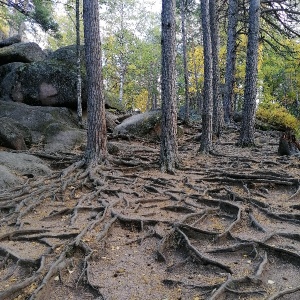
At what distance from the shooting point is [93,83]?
26.9 feet

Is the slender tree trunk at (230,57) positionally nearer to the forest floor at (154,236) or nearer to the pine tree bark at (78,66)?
the pine tree bark at (78,66)

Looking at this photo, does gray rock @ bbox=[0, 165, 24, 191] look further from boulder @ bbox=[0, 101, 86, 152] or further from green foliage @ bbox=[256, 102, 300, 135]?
green foliage @ bbox=[256, 102, 300, 135]

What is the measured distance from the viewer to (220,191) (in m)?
6.36

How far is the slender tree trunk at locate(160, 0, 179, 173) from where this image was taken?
779cm

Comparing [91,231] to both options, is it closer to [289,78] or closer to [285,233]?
[285,233]

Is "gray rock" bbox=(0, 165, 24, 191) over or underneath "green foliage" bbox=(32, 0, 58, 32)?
underneath

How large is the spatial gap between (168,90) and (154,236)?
4.35 metres

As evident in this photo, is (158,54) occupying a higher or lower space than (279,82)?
higher

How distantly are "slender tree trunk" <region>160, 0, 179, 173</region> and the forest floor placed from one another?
61cm

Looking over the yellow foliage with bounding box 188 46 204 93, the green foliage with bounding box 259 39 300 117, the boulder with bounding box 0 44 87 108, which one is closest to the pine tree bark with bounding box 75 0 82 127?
the boulder with bounding box 0 44 87 108

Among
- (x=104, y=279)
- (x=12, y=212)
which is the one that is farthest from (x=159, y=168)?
(x=104, y=279)

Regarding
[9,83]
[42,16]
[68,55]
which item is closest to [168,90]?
[68,55]

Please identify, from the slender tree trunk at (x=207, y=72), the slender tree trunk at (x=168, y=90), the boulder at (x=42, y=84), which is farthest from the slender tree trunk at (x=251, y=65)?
the boulder at (x=42, y=84)

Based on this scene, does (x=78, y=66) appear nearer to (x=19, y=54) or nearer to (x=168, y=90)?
(x=19, y=54)
